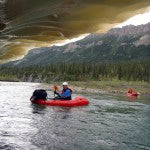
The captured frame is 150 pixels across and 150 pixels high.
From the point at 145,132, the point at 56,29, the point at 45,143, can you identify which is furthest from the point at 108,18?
A: the point at 145,132

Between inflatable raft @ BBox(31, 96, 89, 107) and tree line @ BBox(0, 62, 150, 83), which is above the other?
tree line @ BBox(0, 62, 150, 83)

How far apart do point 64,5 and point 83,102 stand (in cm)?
3338

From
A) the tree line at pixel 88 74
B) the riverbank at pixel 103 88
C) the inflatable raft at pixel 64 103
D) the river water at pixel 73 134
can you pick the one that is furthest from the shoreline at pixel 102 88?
the river water at pixel 73 134

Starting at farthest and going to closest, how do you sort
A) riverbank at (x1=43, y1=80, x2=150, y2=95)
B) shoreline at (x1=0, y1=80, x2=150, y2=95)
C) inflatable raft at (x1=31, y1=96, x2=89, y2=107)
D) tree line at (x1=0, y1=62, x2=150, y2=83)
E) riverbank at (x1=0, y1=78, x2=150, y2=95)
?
tree line at (x1=0, y1=62, x2=150, y2=83) < riverbank at (x1=0, y1=78, x2=150, y2=95) < riverbank at (x1=43, y1=80, x2=150, y2=95) < shoreline at (x1=0, y1=80, x2=150, y2=95) < inflatable raft at (x1=31, y1=96, x2=89, y2=107)

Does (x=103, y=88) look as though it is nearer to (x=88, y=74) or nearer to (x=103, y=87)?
(x=103, y=87)

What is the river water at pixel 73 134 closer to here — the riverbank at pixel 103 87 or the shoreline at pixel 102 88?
the shoreline at pixel 102 88

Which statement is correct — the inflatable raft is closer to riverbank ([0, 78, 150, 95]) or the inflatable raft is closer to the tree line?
riverbank ([0, 78, 150, 95])

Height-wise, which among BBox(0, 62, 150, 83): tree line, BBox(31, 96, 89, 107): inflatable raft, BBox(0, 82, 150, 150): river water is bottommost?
BBox(0, 82, 150, 150): river water

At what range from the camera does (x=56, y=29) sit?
339 cm

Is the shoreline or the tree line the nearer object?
the shoreline

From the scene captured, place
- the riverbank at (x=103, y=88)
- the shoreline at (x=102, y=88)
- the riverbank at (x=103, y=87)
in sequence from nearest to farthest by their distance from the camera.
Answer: the shoreline at (x=102, y=88)
the riverbank at (x=103, y=88)
the riverbank at (x=103, y=87)

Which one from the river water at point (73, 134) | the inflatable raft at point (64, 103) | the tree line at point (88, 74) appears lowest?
the river water at point (73, 134)

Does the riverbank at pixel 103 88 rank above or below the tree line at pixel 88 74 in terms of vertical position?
below

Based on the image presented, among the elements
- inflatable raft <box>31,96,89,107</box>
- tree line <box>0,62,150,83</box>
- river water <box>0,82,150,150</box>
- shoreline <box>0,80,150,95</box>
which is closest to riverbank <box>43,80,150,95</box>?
shoreline <box>0,80,150,95</box>
